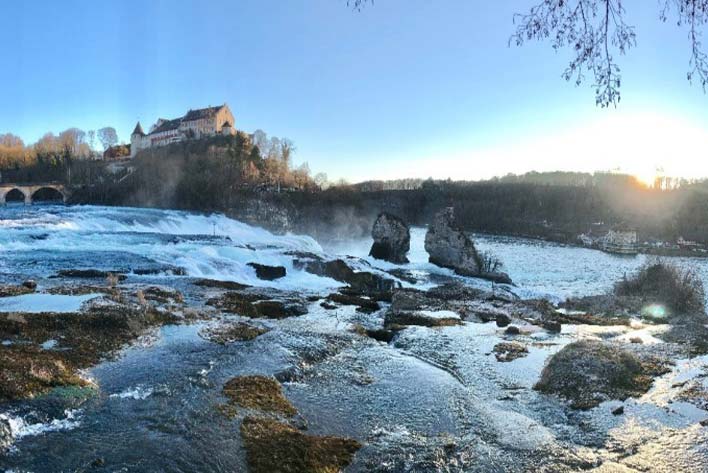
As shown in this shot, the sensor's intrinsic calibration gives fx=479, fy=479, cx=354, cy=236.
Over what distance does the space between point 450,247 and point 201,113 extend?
9989 centimetres

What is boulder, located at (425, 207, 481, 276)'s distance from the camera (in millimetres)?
47000

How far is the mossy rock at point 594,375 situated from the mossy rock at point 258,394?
6380mm

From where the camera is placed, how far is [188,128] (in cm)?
12775

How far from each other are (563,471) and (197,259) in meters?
26.6

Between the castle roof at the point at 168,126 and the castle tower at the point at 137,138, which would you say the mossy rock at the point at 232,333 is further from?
the castle tower at the point at 137,138

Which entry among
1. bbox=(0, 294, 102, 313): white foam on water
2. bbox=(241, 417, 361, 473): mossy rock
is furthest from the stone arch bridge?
bbox=(241, 417, 361, 473): mossy rock

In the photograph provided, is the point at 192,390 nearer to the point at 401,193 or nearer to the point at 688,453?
the point at 688,453

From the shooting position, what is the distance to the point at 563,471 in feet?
25.1

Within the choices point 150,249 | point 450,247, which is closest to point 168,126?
point 450,247

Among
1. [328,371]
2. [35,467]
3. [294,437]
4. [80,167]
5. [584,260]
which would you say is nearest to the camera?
[35,467]

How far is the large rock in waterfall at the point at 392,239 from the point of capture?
167 feet

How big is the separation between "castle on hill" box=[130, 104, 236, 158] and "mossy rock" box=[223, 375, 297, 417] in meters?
115

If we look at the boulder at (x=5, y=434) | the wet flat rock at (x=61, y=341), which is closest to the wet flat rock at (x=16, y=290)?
the wet flat rock at (x=61, y=341)

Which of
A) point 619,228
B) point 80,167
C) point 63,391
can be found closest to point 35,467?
point 63,391
